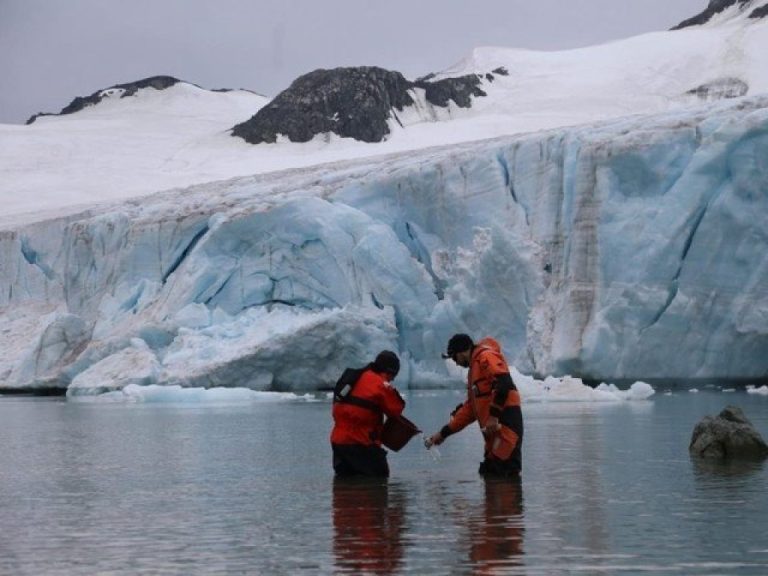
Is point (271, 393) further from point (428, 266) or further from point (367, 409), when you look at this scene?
point (367, 409)

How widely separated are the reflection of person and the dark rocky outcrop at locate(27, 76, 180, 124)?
153 ft

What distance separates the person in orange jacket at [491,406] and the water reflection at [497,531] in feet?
1.05

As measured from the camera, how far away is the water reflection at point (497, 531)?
457 cm

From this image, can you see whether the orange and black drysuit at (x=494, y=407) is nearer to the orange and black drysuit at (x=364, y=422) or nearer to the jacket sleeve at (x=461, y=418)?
the jacket sleeve at (x=461, y=418)

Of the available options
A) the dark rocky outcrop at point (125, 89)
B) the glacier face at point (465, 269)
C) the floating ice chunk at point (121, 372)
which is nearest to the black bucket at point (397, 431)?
the glacier face at point (465, 269)

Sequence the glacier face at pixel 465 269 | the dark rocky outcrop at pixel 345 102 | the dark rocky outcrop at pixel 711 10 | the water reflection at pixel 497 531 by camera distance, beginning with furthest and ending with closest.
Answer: the dark rocky outcrop at pixel 711 10 < the dark rocky outcrop at pixel 345 102 < the glacier face at pixel 465 269 < the water reflection at pixel 497 531

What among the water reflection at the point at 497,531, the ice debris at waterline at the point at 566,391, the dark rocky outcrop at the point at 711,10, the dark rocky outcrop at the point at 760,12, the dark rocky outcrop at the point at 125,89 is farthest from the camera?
the dark rocky outcrop at the point at 125,89

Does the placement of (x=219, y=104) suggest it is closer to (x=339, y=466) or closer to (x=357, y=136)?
(x=357, y=136)

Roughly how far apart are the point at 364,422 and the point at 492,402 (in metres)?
0.80

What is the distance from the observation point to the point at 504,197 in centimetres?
2331

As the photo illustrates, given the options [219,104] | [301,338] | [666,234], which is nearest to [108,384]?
[301,338]

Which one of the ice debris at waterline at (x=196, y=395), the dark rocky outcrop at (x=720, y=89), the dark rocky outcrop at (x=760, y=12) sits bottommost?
Result: the ice debris at waterline at (x=196, y=395)

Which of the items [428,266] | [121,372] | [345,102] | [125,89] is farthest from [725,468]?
[125,89]

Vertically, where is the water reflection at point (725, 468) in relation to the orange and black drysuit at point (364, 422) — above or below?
below
